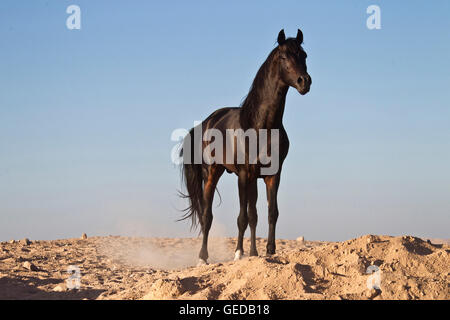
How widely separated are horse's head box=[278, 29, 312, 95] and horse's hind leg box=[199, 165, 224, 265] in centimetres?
243

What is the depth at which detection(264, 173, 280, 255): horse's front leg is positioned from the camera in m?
8.31

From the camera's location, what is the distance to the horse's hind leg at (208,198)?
9844 mm

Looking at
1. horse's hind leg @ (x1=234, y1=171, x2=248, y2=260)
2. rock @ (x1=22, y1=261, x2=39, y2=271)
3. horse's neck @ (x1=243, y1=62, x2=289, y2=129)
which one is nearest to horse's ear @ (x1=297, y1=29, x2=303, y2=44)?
horse's neck @ (x1=243, y1=62, x2=289, y2=129)

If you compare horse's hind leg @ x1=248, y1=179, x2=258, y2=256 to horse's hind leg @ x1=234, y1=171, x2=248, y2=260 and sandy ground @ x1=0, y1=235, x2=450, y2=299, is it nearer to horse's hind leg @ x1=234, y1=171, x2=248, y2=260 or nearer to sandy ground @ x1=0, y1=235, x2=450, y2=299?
horse's hind leg @ x1=234, y1=171, x2=248, y2=260

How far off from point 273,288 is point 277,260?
1201 millimetres

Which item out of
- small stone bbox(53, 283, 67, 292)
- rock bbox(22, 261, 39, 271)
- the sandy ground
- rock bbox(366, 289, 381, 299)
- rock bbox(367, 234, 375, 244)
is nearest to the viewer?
rock bbox(366, 289, 381, 299)

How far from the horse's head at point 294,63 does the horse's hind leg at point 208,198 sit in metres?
2.43

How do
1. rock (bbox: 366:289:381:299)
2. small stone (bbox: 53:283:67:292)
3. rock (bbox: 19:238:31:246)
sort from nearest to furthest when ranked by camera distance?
1. rock (bbox: 366:289:381:299)
2. small stone (bbox: 53:283:67:292)
3. rock (bbox: 19:238:31:246)

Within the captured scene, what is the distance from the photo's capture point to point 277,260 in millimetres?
7109

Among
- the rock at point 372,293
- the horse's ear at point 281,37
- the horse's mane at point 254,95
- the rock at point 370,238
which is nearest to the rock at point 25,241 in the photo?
the horse's mane at point 254,95

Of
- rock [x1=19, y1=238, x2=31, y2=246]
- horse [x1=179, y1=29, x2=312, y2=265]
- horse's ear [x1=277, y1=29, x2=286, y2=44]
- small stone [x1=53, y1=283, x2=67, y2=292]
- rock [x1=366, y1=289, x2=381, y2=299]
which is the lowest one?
rock [x1=19, y1=238, x2=31, y2=246]

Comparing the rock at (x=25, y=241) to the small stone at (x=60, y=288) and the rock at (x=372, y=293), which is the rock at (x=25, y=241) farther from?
the rock at (x=372, y=293)
